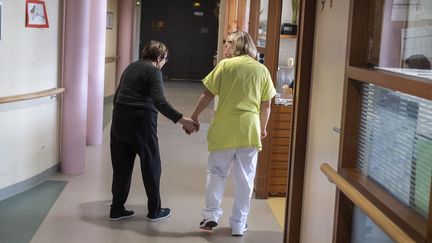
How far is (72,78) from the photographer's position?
228 inches

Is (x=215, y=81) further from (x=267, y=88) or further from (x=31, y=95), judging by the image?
(x=31, y=95)

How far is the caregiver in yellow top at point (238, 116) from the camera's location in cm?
416

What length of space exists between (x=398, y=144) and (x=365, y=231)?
458 mm

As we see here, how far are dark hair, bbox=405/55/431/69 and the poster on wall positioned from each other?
12.0 feet

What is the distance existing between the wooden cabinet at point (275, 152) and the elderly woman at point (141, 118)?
3.91 feet

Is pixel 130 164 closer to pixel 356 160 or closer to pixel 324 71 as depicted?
pixel 324 71

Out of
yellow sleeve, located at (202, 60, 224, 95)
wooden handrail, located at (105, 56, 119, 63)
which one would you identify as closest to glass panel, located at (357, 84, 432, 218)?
yellow sleeve, located at (202, 60, 224, 95)

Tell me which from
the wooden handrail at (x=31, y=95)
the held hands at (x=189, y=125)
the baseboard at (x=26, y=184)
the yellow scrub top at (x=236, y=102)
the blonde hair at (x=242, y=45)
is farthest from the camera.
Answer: the baseboard at (x=26, y=184)

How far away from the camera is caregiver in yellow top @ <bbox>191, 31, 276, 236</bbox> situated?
4.16m

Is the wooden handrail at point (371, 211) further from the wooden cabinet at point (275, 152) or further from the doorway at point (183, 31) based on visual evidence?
the doorway at point (183, 31)

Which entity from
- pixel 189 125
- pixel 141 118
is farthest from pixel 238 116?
pixel 141 118

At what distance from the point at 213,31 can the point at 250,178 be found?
13721mm

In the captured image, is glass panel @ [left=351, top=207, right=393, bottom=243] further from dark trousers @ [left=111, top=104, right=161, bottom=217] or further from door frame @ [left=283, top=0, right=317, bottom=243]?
dark trousers @ [left=111, top=104, right=161, bottom=217]

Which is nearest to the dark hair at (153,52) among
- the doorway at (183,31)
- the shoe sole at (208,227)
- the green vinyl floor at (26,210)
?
the shoe sole at (208,227)
